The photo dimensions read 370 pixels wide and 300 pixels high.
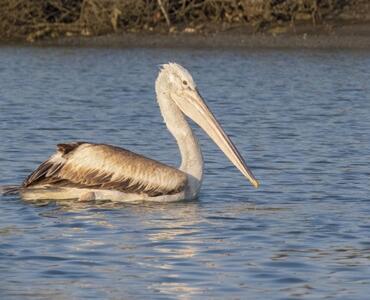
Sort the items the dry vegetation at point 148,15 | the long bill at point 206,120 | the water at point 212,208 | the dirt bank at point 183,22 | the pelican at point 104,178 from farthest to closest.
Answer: the dry vegetation at point 148,15
the dirt bank at point 183,22
the long bill at point 206,120
the pelican at point 104,178
the water at point 212,208

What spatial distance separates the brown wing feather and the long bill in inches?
16.3

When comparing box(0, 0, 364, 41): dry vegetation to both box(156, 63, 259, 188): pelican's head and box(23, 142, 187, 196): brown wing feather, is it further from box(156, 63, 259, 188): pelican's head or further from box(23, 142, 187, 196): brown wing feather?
box(23, 142, 187, 196): brown wing feather

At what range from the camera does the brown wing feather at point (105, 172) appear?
788cm

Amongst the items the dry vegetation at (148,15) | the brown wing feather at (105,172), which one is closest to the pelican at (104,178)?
the brown wing feather at (105,172)

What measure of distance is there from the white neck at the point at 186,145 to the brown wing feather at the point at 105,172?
0.42 feet

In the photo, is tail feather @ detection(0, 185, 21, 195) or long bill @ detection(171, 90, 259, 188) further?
long bill @ detection(171, 90, 259, 188)

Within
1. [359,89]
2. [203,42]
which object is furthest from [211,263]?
[203,42]

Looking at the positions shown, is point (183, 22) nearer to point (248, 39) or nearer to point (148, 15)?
point (148, 15)

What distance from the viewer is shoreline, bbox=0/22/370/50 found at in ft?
67.9

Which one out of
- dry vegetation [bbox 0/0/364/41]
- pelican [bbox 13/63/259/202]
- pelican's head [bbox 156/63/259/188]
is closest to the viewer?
pelican [bbox 13/63/259/202]

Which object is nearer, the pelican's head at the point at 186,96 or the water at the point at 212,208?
the water at the point at 212,208

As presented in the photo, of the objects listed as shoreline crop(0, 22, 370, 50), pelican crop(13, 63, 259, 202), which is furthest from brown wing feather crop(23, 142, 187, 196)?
shoreline crop(0, 22, 370, 50)

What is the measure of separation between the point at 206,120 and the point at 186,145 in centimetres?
24

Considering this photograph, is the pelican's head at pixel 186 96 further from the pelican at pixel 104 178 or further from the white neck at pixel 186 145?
the pelican at pixel 104 178
